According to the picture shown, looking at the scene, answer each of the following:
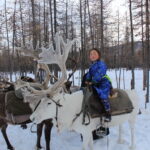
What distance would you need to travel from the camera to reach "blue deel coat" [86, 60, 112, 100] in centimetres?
504

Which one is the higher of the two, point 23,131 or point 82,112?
point 82,112

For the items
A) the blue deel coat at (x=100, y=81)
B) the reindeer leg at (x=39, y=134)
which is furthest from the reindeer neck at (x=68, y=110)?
the reindeer leg at (x=39, y=134)


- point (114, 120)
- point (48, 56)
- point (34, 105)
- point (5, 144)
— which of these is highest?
point (48, 56)

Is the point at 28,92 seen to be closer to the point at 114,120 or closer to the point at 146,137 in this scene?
the point at 114,120

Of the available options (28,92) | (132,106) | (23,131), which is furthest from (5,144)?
(132,106)

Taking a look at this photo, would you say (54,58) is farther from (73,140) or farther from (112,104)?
(73,140)

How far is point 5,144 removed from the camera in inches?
250

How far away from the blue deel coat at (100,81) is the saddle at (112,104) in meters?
0.15

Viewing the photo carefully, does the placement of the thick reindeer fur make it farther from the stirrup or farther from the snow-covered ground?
the snow-covered ground

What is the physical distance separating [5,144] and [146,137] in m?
3.53

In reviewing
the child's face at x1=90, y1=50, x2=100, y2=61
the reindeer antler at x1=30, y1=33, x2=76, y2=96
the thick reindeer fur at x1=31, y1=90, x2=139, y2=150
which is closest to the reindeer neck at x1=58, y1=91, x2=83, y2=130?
the thick reindeer fur at x1=31, y1=90, x2=139, y2=150

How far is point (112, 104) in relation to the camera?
533 cm

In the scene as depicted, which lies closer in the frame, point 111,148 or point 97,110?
point 97,110

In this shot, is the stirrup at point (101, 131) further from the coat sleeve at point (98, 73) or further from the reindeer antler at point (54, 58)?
the reindeer antler at point (54, 58)
